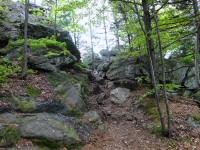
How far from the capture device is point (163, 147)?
39.7 feet

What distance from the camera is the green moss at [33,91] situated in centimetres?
1430

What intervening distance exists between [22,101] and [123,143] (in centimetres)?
483

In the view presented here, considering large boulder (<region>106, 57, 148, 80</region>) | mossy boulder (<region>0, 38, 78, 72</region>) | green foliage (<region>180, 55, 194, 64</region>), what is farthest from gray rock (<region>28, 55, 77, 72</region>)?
green foliage (<region>180, 55, 194, 64</region>)

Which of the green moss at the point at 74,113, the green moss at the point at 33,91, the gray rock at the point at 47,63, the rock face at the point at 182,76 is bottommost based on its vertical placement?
the green moss at the point at 74,113

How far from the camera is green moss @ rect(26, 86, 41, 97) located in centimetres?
1430

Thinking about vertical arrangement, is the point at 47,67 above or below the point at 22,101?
above

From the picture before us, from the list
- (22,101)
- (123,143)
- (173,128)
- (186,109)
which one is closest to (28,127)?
(22,101)

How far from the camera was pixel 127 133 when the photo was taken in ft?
44.9

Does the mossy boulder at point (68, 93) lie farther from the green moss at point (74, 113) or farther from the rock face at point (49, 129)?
the rock face at point (49, 129)

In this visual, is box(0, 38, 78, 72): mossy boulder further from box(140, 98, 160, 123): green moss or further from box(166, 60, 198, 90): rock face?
box(166, 60, 198, 90): rock face

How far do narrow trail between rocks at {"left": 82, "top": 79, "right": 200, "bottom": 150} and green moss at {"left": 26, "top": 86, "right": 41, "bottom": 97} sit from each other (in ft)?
11.2

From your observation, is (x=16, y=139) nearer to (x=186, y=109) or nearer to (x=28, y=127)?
(x=28, y=127)

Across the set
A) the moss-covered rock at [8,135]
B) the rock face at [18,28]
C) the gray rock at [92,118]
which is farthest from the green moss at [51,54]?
the moss-covered rock at [8,135]

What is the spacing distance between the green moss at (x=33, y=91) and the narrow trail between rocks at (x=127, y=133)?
3399 millimetres
